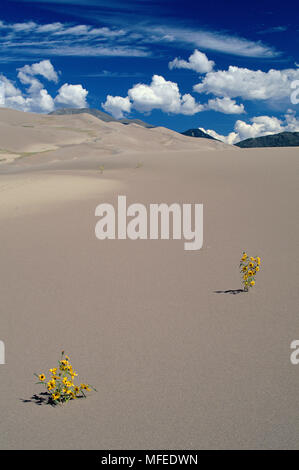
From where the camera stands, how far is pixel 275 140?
18712cm

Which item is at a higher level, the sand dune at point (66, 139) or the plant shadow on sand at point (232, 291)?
the sand dune at point (66, 139)

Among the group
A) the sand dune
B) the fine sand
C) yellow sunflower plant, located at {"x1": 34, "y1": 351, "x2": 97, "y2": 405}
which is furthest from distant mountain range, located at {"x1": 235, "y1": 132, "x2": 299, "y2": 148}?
yellow sunflower plant, located at {"x1": 34, "y1": 351, "x2": 97, "y2": 405}

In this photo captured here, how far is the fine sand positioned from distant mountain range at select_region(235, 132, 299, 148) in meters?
187

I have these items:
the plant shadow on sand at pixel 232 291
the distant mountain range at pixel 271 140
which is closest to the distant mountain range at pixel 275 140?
the distant mountain range at pixel 271 140

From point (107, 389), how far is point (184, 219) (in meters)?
5.56

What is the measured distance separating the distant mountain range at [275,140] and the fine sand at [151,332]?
18672cm

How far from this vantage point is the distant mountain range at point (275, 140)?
17938cm

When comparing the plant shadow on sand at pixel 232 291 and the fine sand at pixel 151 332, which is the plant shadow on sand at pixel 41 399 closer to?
the fine sand at pixel 151 332

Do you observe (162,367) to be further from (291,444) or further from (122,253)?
(122,253)

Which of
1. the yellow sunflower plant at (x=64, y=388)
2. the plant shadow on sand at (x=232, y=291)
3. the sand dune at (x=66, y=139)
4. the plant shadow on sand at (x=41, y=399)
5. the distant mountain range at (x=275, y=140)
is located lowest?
the plant shadow on sand at (x=41, y=399)

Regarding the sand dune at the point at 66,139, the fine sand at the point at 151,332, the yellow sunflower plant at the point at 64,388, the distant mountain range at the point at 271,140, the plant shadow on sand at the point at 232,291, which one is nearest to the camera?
the fine sand at the point at 151,332

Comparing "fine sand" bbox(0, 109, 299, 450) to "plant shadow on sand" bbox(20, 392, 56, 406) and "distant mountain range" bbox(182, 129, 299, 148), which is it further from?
"distant mountain range" bbox(182, 129, 299, 148)

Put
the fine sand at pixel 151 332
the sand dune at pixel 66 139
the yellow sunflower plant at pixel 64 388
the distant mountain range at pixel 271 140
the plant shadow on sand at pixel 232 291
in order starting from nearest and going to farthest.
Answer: the fine sand at pixel 151 332 < the yellow sunflower plant at pixel 64 388 < the plant shadow on sand at pixel 232 291 < the sand dune at pixel 66 139 < the distant mountain range at pixel 271 140

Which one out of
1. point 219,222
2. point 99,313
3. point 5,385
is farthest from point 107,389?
point 219,222
